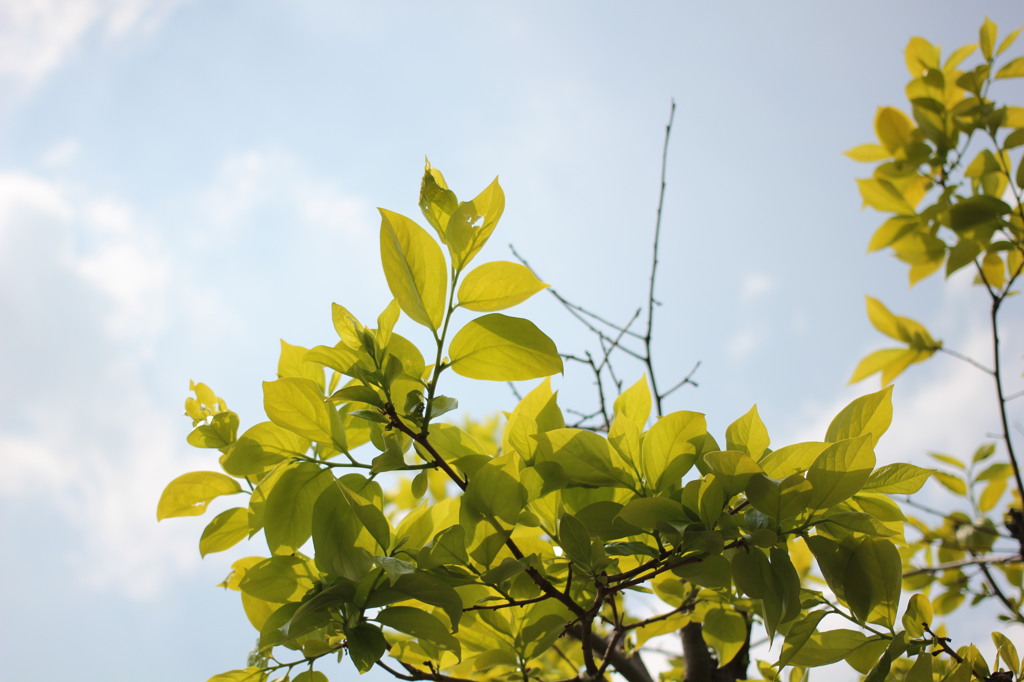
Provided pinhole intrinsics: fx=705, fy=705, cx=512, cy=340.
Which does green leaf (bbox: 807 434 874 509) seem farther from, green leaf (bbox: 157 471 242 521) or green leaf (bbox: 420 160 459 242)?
green leaf (bbox: 157 471 242 521)

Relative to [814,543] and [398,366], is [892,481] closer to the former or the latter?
[814,543]

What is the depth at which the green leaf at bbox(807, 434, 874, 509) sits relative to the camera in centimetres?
62

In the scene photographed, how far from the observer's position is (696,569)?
0.68m

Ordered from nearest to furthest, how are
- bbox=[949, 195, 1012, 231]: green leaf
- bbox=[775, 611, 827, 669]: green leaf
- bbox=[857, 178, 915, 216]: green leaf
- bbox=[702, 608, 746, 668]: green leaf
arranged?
1. bbox=[775, 611, 827, 669]: green leaf
2. bbox=[702, 608, 746, 668]: green leaf
3. bbox=[949, 195, 1012, 231]: green leaf
4. bbox=[857, 178, 915, 216]: green leaf

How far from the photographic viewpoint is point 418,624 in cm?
67

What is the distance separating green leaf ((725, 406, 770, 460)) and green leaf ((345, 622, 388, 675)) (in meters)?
0.39

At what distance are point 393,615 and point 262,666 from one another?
215 mm

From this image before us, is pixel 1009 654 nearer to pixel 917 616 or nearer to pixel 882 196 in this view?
pixel 917 616

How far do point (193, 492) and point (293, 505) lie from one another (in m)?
0.19

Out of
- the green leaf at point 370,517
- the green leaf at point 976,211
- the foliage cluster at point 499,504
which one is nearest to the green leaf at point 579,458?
the foliage cluster at point 499,504

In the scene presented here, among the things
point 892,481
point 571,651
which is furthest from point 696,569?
point 571,651

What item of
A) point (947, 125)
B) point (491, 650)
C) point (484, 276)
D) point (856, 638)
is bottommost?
point (856, 638)

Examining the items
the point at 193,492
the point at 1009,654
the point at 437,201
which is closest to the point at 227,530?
the point at 193,492

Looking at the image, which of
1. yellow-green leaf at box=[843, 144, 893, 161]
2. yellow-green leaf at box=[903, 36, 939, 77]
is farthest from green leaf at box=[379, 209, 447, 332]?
yellow-green leaf at box=[903, 36, 939, 77]
